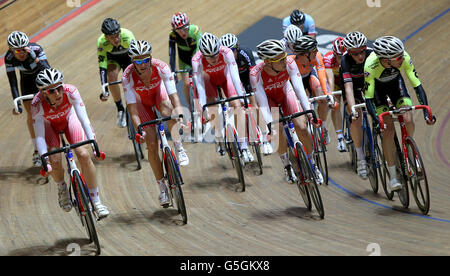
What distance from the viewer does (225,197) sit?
746 centimetres

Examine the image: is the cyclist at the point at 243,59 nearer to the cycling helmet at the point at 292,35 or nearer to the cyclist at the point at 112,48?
the cycling helmet at the point at 292,35

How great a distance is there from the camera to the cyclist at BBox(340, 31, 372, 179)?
692 cm

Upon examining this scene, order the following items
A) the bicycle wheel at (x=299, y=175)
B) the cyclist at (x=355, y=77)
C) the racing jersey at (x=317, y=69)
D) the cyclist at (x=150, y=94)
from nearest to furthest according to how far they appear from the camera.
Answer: the bicycle wheel at (x=299, y=175) → the cyclist at (x=150, y=94) → the cyclist at (x=355, y=77) → the racing jersey at (x=317, y=69)

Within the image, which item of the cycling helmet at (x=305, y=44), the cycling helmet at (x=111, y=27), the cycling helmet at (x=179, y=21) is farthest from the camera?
the cycling helmet at (x=179, y=21)

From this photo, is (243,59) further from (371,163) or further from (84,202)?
(84,202)

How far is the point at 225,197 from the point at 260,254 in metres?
1.75

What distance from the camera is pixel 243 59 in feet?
26.9

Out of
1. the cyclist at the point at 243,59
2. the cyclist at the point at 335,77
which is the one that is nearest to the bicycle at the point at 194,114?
the cyclist at the point at 243,59

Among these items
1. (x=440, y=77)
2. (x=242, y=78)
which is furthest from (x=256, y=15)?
(x=242, y=78)

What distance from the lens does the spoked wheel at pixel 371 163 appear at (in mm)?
7047

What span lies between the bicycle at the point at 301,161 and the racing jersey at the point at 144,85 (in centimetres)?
113

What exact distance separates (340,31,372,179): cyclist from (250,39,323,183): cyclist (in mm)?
517

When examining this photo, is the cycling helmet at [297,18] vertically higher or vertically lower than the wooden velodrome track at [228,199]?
higher
